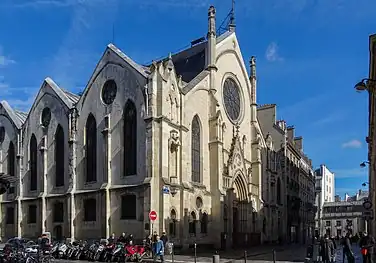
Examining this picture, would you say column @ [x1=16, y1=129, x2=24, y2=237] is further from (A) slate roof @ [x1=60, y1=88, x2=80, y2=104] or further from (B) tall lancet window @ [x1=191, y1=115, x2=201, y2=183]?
(B) tall lancet window @ [x1=191, y1=115, x2=201, y2=183]

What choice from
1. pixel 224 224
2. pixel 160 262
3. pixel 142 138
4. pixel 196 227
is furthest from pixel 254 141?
pixel 160 262

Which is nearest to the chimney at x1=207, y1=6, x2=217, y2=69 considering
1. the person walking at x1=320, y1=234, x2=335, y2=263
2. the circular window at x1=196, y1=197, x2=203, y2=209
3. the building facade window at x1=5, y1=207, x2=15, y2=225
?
the circular window at x1=196, y1=197, x2=203, y2=209

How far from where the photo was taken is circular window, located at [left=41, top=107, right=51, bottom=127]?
4983 cm

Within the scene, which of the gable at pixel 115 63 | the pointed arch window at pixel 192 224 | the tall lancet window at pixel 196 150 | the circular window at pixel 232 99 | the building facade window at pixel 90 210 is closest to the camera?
the gable at pixel 115 63

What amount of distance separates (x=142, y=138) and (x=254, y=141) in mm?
21470

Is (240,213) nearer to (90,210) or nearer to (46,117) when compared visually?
(90,210)

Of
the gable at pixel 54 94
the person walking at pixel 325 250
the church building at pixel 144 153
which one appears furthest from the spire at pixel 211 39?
the person walking at pixel 325 250

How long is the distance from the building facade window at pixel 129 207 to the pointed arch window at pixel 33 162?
540 inches

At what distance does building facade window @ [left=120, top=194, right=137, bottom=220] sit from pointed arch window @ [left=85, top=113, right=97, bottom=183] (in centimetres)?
483

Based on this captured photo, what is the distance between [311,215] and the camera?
103m

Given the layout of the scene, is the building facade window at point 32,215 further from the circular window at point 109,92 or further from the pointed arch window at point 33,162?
the circular window at point 109,92

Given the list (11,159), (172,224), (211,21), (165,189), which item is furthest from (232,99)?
(11,159)

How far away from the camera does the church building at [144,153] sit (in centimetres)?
3962

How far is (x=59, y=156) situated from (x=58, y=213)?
5327 mm
